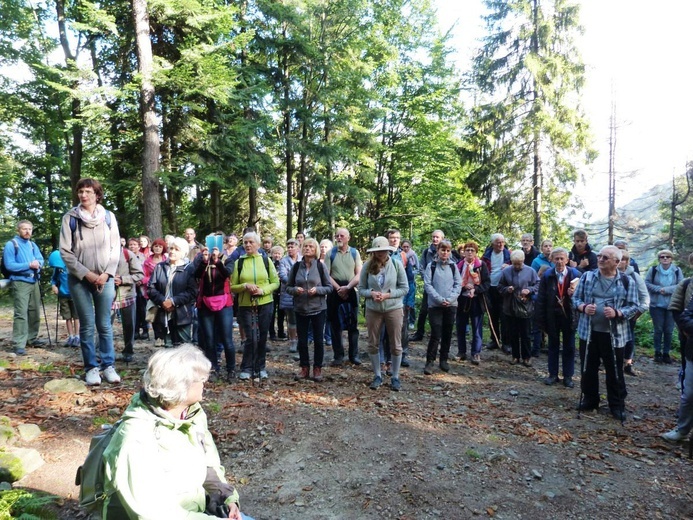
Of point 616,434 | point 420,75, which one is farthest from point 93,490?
point 420,75

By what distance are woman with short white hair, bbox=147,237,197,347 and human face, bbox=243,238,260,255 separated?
810 millimetres

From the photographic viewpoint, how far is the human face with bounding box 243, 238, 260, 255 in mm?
6168

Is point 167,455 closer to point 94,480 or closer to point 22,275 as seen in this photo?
point 94,480

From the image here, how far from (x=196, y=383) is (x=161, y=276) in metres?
4.49

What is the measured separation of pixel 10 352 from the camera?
6891mm

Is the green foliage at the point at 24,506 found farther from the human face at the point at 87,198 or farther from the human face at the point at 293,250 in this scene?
the human face at the point at 293,250

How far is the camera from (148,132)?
11.0 meters

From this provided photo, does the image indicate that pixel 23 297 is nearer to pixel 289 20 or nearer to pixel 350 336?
pixel 350 336

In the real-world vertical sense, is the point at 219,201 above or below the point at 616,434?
above

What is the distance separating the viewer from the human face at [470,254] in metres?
8.37

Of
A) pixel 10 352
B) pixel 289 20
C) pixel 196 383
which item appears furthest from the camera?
pixel 289 20

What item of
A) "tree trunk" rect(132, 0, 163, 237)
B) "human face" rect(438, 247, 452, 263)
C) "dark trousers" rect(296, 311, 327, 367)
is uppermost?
"tree trunk" rect(132, 0, 163, 237)

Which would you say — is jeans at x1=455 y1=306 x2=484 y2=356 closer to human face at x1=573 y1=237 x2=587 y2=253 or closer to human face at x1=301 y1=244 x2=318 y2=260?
human face at x1=573 y1=237 x2=587 y2=253

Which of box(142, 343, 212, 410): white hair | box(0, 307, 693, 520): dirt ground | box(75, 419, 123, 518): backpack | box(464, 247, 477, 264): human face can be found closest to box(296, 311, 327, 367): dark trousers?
box(0, 307, 693, 520): dirt ground
